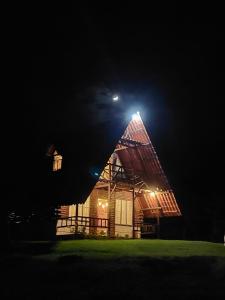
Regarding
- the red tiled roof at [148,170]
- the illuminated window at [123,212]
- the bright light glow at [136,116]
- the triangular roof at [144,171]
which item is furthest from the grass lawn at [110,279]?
the illuminated window at [123,212]

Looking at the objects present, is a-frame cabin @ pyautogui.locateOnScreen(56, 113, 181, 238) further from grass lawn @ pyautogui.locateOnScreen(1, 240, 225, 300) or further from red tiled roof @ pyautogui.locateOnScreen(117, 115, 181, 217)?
grass lawn @ pyautogui.locateOnScreen(1, 240, 225, 300)

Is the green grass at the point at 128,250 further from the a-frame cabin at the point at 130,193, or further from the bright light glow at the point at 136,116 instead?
the bright light glow at the point at 136,116

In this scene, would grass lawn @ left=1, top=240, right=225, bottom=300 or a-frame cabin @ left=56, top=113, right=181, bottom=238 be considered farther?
a-frame cabin @ left=56, top=113, right=181, bottom=238

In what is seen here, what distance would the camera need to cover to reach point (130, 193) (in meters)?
26.6

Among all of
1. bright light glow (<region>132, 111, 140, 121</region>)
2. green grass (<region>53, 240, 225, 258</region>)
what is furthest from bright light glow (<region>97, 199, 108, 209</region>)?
green grass (<region>53, 240, 225, 258</region>)

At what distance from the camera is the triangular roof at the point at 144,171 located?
24469mm

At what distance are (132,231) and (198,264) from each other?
16204 mm

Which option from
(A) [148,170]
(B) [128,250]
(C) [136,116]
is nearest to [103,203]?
(A) [148,170]

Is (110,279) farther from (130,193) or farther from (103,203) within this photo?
(130,193)

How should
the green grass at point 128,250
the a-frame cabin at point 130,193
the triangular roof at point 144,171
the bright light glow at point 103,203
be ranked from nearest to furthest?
A: 1. the green grass at point 128,250
2. the a-frame cabin at point 130,193
3. the triangular roof at point 144,171
4. the bright light glow at point 103,203

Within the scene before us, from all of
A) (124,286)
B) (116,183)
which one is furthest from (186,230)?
(124,286)

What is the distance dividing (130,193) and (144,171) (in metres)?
2.15

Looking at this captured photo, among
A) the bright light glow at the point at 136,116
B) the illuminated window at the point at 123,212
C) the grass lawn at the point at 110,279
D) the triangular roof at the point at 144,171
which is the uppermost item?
the bright light glow at the point at 136,116

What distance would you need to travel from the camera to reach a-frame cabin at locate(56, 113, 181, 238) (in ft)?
77.0
